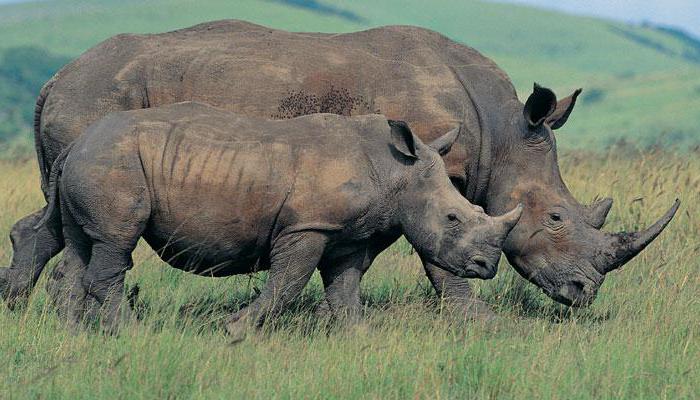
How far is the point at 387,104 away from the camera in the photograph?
754cm

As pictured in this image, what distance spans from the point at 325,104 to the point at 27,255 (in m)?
2.19

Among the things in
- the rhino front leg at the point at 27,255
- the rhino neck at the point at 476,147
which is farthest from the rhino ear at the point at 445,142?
the rhino front leg at the point at 27,255

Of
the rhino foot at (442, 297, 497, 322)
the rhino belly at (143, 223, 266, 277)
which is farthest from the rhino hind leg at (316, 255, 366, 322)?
the rhino foot at (442, 297, 497, 322)

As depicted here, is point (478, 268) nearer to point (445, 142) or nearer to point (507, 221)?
point (507, 221)

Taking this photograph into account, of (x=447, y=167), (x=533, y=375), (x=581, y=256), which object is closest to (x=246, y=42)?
(x=447, y=167)

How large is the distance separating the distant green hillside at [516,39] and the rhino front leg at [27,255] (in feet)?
130

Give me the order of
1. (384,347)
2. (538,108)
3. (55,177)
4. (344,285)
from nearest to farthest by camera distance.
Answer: (384,347), (55,177), (344,285), (538,108)

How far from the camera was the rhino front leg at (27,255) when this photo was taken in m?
7.40

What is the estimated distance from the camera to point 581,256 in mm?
7684

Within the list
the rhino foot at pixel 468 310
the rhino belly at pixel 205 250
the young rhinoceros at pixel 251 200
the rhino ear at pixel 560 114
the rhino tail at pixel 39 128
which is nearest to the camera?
the young rhinoceros at pixel 251 200

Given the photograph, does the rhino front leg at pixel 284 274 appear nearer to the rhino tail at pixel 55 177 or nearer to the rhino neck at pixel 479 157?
the rhino tail at pixel 55 177

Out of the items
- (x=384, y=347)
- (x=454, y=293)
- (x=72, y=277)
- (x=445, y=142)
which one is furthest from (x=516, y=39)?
(x=384, y=347)

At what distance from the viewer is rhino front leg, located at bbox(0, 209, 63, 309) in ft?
24.3

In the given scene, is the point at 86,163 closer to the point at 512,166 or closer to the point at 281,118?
the point at 281,118
